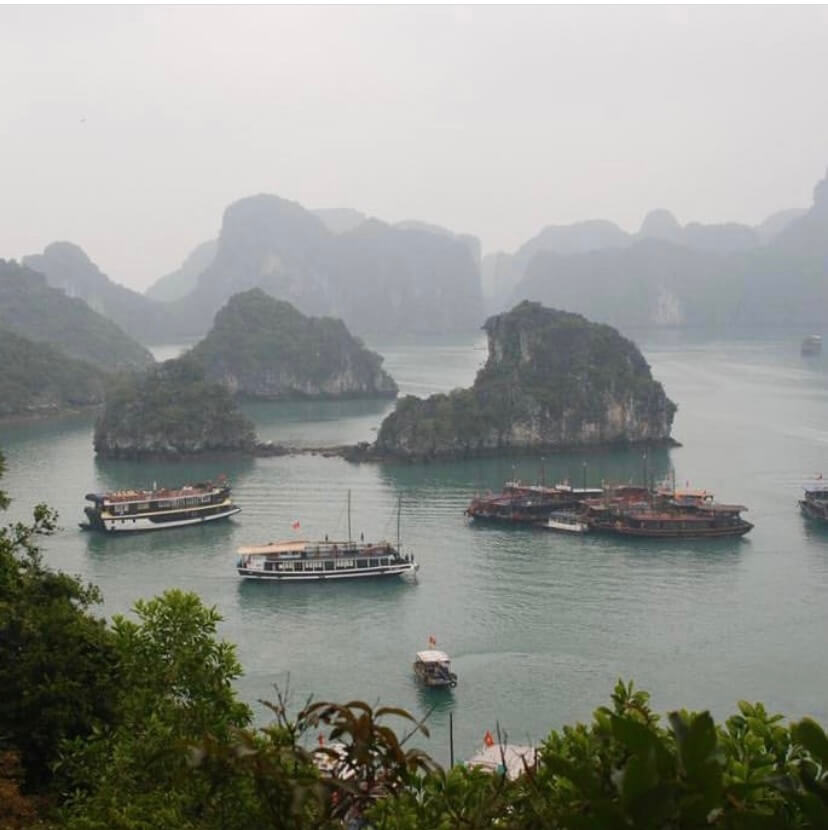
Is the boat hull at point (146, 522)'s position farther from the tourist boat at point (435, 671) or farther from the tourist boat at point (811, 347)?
the tourist boat at point (811, 347)

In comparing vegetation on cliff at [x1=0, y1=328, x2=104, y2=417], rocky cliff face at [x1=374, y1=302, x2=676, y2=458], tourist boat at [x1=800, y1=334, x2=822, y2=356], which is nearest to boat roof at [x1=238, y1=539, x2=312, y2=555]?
rocky cliff face at [x1=374, y1=302, x2=676, y2=458]

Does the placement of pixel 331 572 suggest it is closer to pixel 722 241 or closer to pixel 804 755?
pixel 804 755

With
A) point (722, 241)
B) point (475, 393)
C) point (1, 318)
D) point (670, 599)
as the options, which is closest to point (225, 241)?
point (1, 318)

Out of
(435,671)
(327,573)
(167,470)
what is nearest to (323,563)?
(327,573)

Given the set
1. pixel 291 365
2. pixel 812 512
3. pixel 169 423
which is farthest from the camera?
pixel 291 365

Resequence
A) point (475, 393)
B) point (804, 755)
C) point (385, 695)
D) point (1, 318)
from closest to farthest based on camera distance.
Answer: point (804, 755) < point (385, 695) < point (475, 393) < point (1, 318)

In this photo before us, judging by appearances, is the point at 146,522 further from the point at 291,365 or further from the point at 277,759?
the point at 291,365
